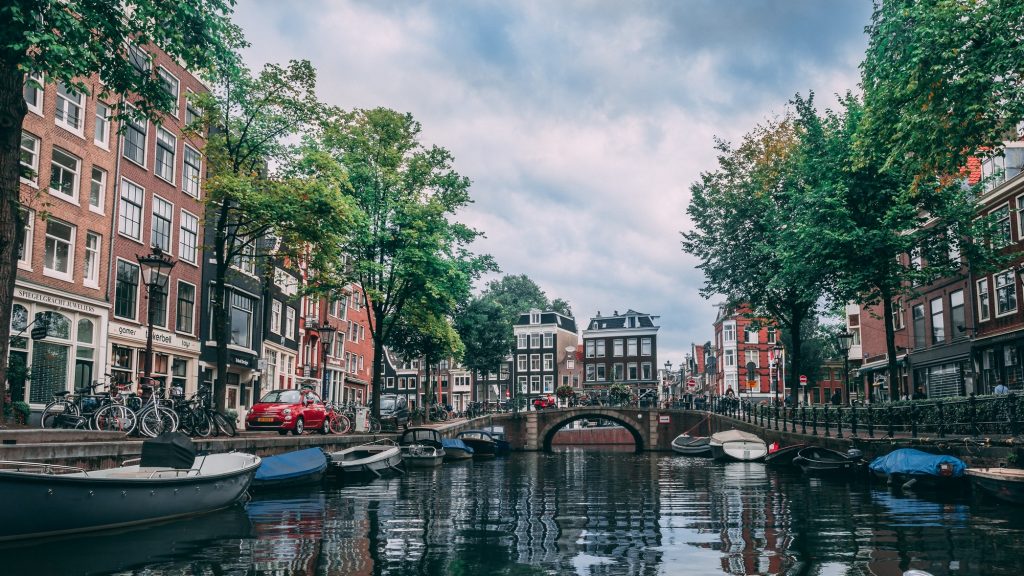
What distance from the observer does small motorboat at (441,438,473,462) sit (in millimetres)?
43000

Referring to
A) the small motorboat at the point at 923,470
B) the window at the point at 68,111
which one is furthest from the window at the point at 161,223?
the small motorboat at the point at 923,470

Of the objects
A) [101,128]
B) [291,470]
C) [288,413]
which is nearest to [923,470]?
[291,470]

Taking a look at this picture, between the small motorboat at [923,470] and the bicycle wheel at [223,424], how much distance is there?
59.6 ft

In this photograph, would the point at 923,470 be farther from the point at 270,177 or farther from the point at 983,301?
the point at 270,177

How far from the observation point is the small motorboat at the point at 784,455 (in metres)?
31.4

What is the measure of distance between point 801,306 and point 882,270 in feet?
26.0

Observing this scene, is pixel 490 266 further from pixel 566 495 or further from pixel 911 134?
pixel 911 134

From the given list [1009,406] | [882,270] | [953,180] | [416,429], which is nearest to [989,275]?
[953,180]

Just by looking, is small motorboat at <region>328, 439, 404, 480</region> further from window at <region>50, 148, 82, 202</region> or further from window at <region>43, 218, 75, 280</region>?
window at <region>50, 148, 82, 202</region>

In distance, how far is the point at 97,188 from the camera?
28812mm

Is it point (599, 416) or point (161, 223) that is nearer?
point (161, 223)

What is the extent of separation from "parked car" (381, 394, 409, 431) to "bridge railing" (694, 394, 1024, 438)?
20.5m

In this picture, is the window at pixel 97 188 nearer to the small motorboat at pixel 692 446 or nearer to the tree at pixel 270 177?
the tree at pixel 270 177

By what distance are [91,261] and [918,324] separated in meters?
38.8
